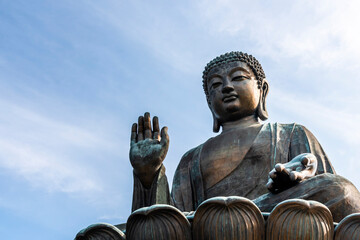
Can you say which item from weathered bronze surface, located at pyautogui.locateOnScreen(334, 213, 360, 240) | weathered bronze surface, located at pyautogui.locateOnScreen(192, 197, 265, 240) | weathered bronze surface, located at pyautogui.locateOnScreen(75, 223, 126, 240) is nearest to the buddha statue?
weathered bronze surface, located at pyautogui.locateOnScreen(334, 213, 360, 240)

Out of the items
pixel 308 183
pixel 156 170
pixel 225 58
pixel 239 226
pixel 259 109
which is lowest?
pixel 239 226

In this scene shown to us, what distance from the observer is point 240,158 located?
953 centimetres

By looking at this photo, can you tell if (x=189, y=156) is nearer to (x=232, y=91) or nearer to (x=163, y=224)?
(x=232, y=91)

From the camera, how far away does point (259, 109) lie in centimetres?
1042

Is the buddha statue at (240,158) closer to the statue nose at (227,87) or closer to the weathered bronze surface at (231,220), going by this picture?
the statue nose at (227,87)

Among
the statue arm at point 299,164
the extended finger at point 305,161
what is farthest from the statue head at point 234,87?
the extended finger at point 305,161

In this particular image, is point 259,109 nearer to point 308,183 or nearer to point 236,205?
point 308,183

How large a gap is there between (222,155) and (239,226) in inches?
113

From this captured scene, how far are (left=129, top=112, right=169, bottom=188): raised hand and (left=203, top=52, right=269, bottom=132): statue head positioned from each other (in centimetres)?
136

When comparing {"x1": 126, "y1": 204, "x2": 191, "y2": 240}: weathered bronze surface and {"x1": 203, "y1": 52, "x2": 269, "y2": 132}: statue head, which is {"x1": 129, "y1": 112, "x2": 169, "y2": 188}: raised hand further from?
{"x1": 126, "y1": 204, "x2": 191, "y2": 240}: weathered bronze surface

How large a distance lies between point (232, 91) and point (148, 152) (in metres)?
1.83

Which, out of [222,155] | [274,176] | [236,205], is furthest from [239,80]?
[236,205]

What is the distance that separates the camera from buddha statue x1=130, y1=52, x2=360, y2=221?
7.81m

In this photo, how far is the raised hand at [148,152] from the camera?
348 inches
